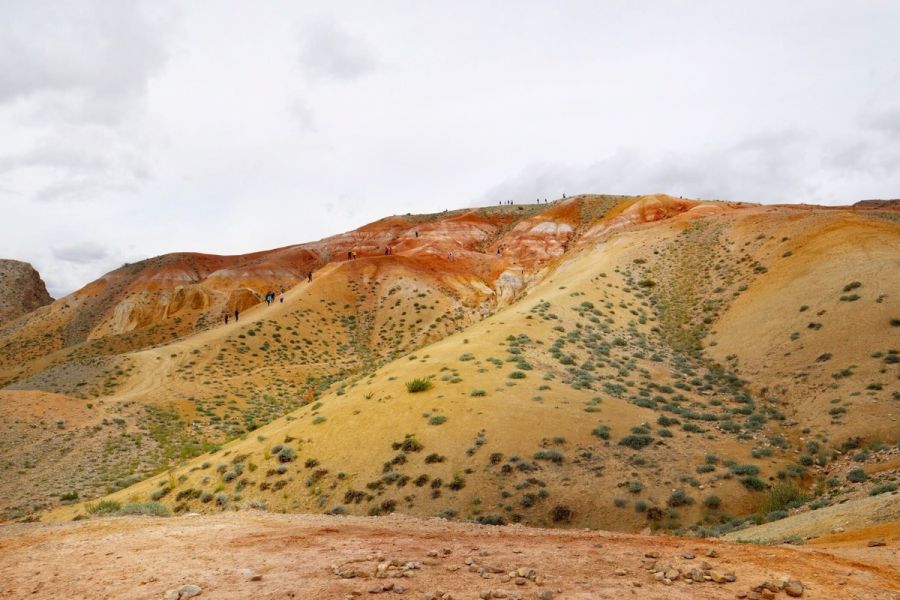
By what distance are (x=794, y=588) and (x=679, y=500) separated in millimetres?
8751

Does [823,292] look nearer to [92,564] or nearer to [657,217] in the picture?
[92,564]

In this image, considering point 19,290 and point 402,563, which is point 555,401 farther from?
point 19,290

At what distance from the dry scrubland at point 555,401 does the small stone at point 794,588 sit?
14.8ft

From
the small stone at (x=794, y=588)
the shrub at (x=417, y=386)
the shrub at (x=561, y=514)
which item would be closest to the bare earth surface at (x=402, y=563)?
the small stone at (x=794, y=588)

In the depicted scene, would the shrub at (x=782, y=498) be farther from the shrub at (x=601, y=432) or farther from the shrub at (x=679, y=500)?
the shrub at (x=601, y=432)

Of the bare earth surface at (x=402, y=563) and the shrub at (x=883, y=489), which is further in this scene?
the shrub at (x=883, y=489)

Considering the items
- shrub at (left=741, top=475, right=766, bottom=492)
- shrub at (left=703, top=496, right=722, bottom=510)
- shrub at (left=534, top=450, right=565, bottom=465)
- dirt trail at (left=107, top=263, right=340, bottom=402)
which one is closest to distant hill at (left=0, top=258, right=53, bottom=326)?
dirt trail at (left=107, top=263, right=340, bottom=402)

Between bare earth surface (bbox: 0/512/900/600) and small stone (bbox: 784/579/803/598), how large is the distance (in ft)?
0.23

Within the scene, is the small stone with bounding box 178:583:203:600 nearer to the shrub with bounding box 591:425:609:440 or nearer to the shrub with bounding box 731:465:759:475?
the shrub with bounding box 591:425:609:440

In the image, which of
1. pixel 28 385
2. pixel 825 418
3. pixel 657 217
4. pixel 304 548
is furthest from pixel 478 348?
pixel 657 217

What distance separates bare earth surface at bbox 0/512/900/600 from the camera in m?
5.89

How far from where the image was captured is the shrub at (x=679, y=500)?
13.5 metres

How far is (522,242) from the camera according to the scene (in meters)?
83.8

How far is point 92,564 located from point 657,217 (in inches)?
3042
